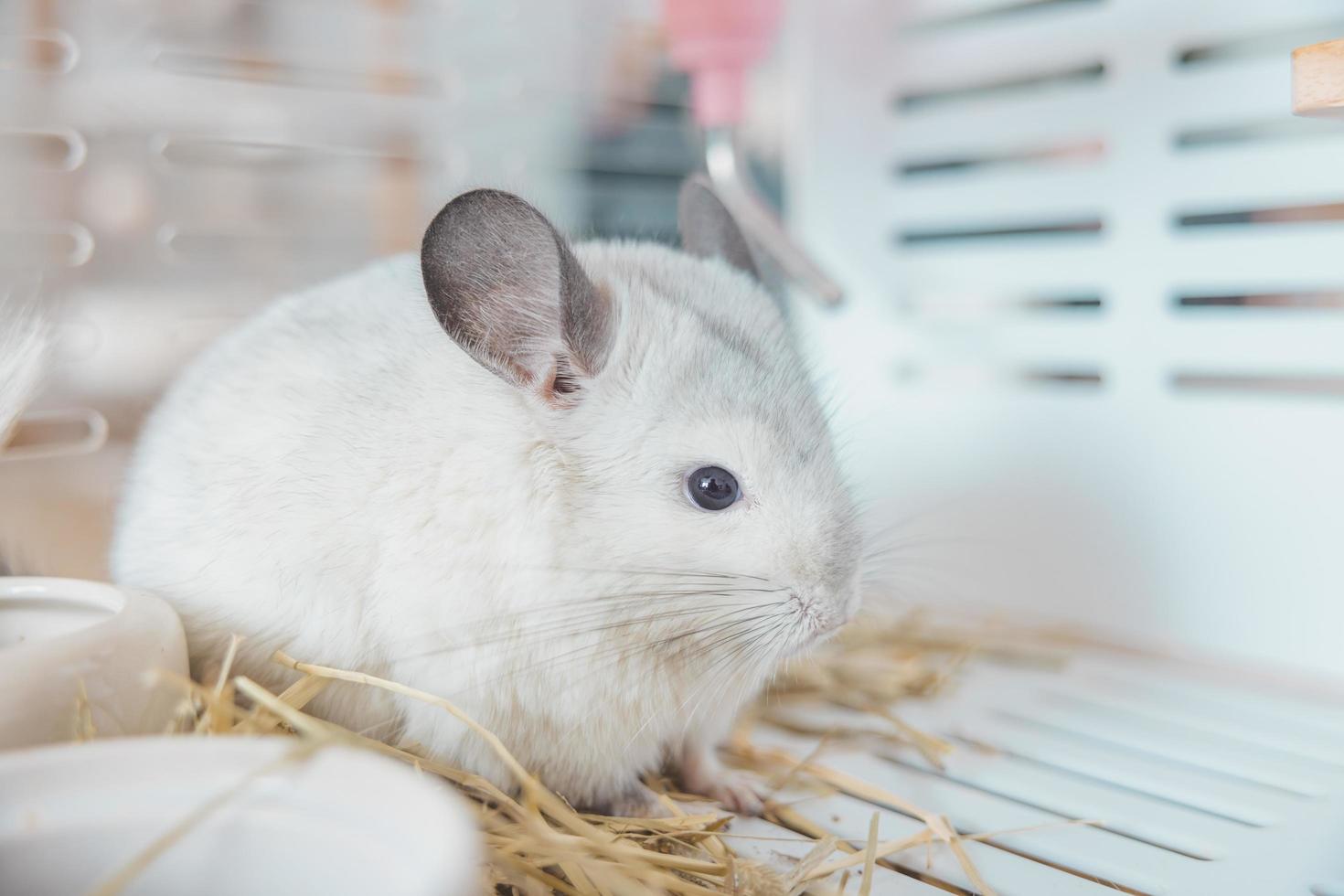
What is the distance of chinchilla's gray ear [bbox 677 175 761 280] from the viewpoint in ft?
3.61

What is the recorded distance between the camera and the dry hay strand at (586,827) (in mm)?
763

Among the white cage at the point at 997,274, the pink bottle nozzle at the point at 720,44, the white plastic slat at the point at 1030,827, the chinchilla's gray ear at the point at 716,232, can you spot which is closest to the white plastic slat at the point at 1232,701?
the white cage at the point at 997,274

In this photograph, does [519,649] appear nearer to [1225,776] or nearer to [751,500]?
[751,500]

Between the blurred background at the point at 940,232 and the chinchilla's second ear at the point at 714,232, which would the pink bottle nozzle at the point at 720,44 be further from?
the chinchilla's second ear at the point at 714,232

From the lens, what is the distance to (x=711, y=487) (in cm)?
88

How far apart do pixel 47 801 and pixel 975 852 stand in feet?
2.07

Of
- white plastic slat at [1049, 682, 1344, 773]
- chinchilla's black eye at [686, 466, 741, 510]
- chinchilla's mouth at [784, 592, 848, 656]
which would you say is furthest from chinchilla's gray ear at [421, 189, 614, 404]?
white plastic slat at [1049, 682, 1344, 773]

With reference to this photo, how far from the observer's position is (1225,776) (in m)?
1.01

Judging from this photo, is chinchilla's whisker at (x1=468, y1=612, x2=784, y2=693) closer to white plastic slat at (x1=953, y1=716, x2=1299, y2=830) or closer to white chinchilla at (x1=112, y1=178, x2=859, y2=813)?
white chinchilla at (x1=112, y1=178, x2=859, y2=813)

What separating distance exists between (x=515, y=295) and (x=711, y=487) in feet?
0.67

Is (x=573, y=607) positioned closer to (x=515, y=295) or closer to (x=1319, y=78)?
(x=515, y=295)

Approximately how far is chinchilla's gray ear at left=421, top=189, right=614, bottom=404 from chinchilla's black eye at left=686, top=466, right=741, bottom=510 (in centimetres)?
11

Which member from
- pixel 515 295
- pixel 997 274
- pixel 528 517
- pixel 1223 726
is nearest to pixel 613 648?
pixel 528 517

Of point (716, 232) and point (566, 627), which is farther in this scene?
point (716, 232)
